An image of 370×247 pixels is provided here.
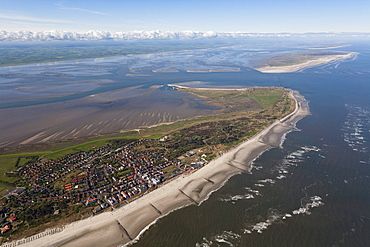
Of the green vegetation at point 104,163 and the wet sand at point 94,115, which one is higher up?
the wet sand at point 94,115

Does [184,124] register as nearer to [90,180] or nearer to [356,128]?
[90,180]

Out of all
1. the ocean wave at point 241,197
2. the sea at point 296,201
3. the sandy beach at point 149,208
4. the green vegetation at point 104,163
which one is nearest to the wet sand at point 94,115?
the green vegetation at point 104,163

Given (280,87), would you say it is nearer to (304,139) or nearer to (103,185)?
(304,139)

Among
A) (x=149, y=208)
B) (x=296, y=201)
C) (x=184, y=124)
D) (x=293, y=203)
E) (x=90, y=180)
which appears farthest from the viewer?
(x=184, y=124)

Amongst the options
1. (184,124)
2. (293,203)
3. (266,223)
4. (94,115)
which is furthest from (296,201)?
(94,115)

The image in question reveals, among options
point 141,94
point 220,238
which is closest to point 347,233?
point 220,238

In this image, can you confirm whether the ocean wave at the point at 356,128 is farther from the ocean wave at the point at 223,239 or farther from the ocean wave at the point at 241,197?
the ocean wave at the point at 223,239
